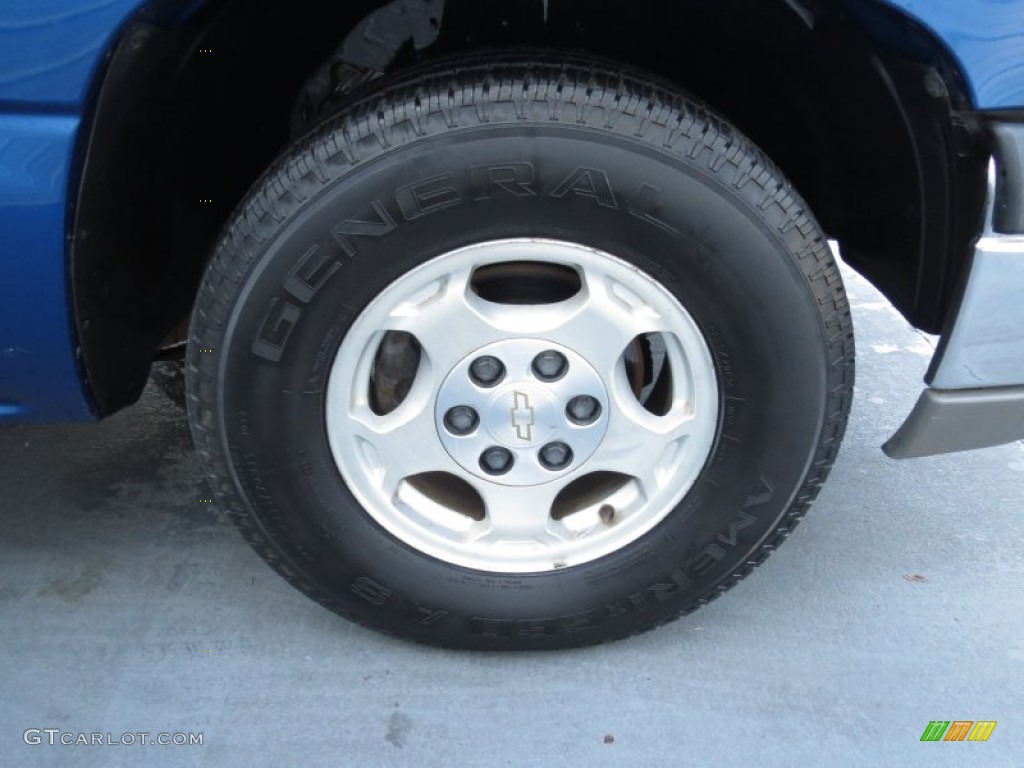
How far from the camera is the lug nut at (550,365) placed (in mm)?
1656

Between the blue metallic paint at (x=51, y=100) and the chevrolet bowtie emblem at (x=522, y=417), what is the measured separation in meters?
0.76

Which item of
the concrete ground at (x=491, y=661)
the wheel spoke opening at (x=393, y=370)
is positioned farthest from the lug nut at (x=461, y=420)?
the concrete ground at (x=491, y=661)

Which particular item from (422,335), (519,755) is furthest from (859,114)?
(519,755)

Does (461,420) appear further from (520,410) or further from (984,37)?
(984,37)

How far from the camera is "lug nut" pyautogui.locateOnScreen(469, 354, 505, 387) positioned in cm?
166

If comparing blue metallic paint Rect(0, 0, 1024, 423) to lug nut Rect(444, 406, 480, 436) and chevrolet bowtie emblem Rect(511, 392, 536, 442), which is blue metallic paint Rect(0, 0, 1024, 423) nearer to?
lug nut Rect(444, 406, 480, 436)

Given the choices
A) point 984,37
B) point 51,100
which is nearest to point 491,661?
point 51,100

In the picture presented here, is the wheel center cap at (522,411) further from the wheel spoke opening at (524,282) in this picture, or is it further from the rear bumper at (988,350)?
the rear bumper at (988,350)

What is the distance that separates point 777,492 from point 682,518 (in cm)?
18

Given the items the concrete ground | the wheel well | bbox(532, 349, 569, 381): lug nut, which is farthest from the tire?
the wheel well

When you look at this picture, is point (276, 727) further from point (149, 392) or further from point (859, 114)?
point (859, 114)

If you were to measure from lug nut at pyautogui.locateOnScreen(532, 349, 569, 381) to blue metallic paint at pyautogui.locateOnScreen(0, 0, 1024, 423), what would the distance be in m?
0.74

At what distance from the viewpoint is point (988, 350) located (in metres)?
1.56

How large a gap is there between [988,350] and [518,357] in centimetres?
77
